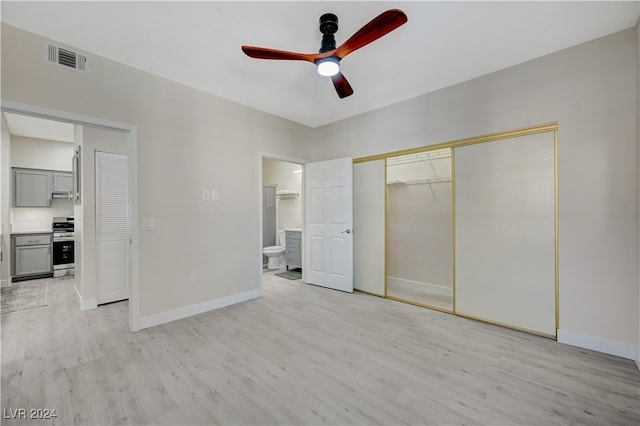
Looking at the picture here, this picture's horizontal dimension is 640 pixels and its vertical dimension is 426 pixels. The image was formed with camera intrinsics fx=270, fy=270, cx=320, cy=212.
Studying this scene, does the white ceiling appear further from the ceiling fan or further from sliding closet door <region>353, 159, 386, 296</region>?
sliding closet door <region>353, 159, 386, 296</region>

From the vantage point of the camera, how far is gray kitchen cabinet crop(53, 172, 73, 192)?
568 centimetres

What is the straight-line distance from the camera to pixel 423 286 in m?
4.36

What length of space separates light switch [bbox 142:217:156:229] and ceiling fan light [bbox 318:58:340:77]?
243 centimetres

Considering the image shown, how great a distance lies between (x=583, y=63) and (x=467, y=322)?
283 cm

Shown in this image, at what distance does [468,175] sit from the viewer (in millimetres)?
3221

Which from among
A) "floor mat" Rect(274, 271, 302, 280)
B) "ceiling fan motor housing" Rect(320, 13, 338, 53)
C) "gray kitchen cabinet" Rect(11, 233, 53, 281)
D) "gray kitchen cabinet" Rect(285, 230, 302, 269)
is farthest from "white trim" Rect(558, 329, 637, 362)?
"gray kitchen cabinet" Rect(11, 233, 53, 281)

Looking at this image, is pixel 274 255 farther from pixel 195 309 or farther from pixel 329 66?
pixel 329 66

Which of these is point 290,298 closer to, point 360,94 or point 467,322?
point 467,322

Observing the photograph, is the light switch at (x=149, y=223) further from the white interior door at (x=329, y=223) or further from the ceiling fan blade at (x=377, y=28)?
the ceiling fan blade at (x=377, y=28)

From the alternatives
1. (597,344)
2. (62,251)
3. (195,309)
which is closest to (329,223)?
(195,309)

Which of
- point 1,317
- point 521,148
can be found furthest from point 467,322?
point 1,317

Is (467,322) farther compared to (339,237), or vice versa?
(339,237)

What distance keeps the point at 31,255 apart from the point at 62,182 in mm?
1597

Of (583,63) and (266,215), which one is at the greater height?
(583,63)
